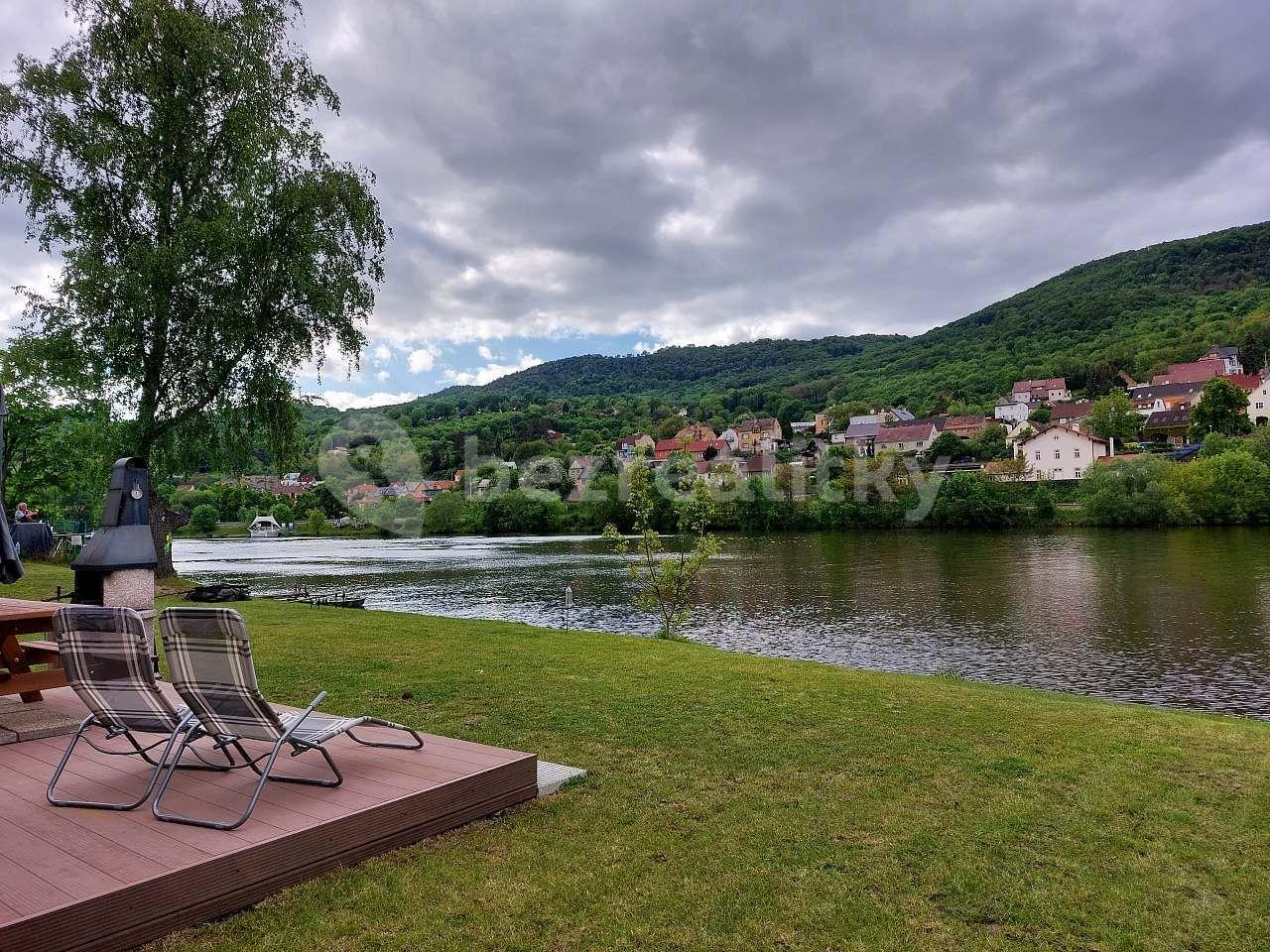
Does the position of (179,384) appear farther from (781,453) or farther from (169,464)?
(781,453)

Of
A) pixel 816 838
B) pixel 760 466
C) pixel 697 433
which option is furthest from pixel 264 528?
pixel 816 838

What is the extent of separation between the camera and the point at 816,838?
4168 millimetres

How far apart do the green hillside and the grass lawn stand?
86.1 metres

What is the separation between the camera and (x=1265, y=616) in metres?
20.5

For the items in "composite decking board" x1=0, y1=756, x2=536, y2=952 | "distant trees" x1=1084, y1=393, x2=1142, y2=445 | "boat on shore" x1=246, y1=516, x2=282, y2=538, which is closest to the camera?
"composite decking board" x1=0, y1=756, x2=536, y2=952

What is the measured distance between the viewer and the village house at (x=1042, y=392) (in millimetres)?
113062

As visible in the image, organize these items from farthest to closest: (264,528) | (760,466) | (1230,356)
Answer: (1230,356)
(264,528)
(760,466)

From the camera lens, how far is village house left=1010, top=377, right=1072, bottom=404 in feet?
371

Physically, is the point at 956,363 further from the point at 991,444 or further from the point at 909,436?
the point at 991,444

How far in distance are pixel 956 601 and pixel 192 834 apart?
25.5m

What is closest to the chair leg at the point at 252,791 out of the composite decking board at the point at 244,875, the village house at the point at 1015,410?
the composite decking board at the point at 244,875

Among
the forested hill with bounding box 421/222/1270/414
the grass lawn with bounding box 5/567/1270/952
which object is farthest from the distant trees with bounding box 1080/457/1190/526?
the forested hill with bounding box 421/222/1270/414

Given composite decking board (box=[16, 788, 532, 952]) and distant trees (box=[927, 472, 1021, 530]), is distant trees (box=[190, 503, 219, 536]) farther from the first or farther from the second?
composite decking board (box=[16, 788, 532, 952])

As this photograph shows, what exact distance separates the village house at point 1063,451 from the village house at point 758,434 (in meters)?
44.9
